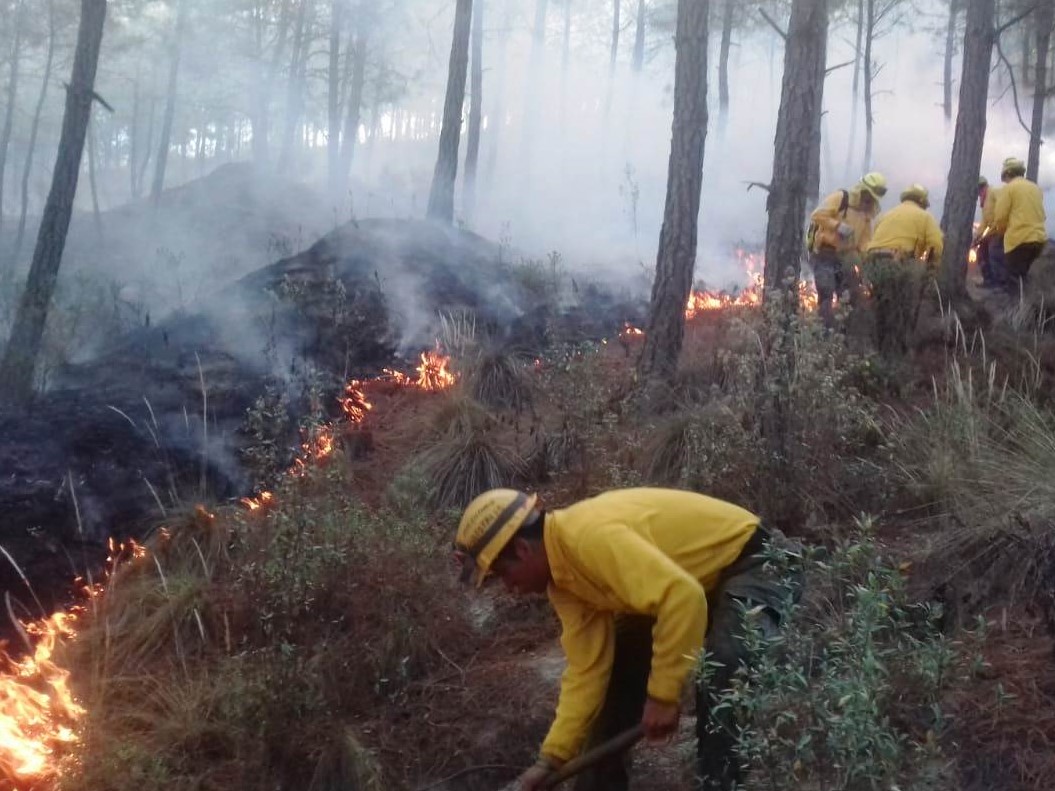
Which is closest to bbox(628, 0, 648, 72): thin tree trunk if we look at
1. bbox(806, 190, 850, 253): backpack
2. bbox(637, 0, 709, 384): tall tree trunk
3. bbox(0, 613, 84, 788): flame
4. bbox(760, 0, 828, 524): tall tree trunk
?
bbox(806, 190, 850, 253): backpack

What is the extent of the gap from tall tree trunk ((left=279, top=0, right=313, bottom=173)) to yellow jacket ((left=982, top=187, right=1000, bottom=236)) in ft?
74.4

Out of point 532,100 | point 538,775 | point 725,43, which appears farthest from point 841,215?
point 532,100

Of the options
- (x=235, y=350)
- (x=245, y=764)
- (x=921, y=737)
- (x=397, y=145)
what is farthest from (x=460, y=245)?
(x=397, y=145)

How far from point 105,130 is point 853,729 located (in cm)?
5864

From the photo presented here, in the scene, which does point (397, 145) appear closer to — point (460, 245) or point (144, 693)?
point (460, 245)

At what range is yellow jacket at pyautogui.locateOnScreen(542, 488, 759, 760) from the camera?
322 cm

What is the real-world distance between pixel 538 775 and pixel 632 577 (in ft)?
2.89

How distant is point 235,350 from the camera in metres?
10.9

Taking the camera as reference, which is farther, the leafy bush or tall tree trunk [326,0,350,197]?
tall tree trunk [326,0,350,197]

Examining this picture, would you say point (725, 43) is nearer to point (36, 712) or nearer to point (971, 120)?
point (971, 120)

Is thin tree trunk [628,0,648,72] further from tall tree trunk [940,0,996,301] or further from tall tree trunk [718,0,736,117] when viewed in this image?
tall tree trunk [940,0,996,301]

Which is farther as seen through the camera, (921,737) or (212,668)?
(212,668)

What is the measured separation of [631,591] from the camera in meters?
3.22

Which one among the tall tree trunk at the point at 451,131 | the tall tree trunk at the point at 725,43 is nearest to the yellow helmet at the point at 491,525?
the tall tree trunk at the point at 451,131
